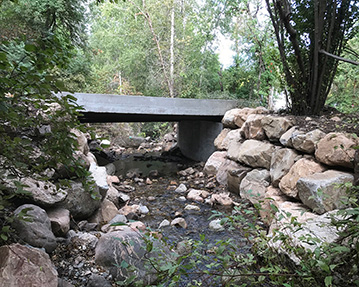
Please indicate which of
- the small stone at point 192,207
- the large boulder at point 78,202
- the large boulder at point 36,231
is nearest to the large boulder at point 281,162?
the small stone at point 192,207

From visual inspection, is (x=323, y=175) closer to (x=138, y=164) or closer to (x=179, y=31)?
(x=138, y=164)

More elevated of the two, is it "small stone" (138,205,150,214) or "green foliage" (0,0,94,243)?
Result: "green foliage" (0,0,94,243)

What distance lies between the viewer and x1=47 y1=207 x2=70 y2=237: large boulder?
2.23 metres

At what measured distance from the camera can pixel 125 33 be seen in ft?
44.2

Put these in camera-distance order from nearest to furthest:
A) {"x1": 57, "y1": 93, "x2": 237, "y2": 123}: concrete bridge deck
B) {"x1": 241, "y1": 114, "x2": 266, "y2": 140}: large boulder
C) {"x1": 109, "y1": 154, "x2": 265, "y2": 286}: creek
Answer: {"x1": 109, "y1": 154, "x2": 265, "y2": 286}: creek, {"x1": 241, "y1": 114, "x2": 266, "y2": 140}: large boulder, {"x1": 57, "y1": 93, "x2": 237, "y2": 123}: concrete bridge deck

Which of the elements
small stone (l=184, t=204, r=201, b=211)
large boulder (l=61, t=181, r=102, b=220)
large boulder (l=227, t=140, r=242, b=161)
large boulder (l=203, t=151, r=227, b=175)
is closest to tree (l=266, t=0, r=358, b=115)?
large boulder (l=227, t=140, r=242, b=161)

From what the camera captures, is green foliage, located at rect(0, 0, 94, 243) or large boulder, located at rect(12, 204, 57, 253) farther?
large boulder, located at rect(12, 204, 57, 253)

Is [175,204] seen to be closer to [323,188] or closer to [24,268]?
[323,188]

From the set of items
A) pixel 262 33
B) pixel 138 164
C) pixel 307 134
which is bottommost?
pixel 138 164

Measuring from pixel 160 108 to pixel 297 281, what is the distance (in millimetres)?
4958

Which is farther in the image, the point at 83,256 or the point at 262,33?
the point at 262,33

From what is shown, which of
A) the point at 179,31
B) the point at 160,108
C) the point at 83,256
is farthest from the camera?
the point at 179,31

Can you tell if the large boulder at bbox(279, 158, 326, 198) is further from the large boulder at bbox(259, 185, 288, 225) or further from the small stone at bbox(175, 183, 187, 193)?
the small stone at bbox(175, 183, 187, 193)

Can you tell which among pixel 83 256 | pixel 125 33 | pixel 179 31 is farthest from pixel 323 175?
pixel 125 33
